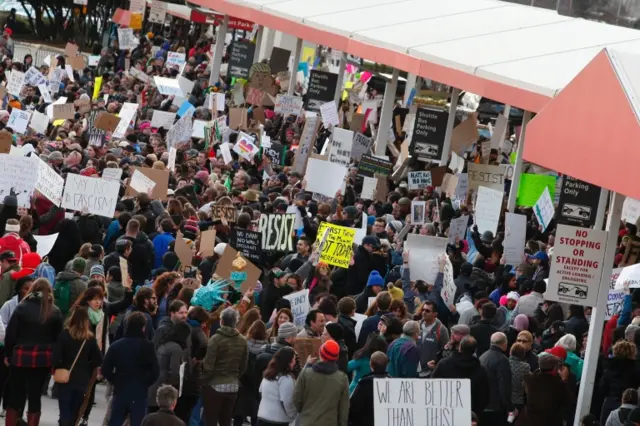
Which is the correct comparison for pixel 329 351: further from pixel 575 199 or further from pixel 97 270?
pixel 575 199

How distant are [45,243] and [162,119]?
43.3ft

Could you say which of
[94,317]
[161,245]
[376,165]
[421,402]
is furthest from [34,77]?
[421,402]

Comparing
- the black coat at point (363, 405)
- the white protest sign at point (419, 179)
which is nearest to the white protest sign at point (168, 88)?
the white protest sign at point (419, 179)

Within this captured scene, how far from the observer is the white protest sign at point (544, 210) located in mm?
20047

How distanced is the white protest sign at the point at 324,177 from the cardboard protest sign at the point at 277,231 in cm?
516

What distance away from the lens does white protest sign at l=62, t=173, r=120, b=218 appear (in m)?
17.9

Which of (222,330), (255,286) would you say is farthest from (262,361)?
(255,286)

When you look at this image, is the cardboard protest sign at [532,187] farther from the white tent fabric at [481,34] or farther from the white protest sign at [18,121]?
the white protest sign at [18,121]

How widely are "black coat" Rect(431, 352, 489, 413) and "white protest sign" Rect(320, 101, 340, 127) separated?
579 inches

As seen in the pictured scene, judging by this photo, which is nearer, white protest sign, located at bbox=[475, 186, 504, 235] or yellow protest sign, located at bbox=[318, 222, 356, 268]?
yellow protest sign, located at bbox=[318, 222, 356, 268]

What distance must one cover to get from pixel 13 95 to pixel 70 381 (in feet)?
67.5

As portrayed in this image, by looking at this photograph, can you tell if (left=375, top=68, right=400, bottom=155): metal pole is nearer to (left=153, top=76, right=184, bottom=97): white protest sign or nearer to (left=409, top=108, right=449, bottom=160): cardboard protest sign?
(left=409, top=108, right=449, bottom=160): cardboard protest sign

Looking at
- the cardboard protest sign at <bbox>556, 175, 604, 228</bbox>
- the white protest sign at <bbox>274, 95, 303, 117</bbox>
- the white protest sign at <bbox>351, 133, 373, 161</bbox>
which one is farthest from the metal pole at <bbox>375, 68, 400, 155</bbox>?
the cardboard protest sign at <bbox>556, 175, 604, 228</bbox>

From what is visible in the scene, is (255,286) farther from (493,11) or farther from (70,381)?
(493,11)
